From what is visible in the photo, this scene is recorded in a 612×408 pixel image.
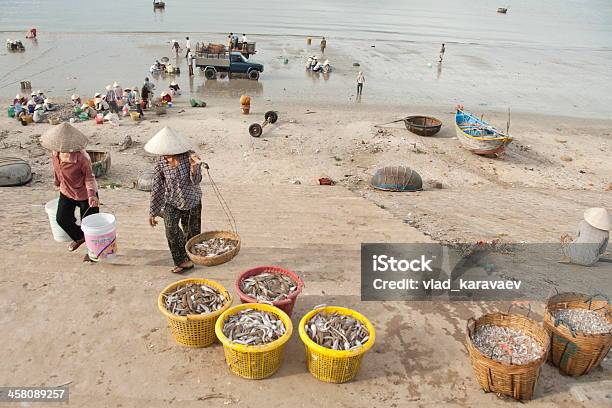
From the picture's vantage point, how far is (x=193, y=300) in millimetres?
4656

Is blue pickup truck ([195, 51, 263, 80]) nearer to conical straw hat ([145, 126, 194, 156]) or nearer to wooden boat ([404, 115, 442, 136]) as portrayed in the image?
wooden boat ([404, 115, 442, 136])

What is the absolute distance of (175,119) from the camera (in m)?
19.1

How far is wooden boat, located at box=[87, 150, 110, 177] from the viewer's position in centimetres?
1303

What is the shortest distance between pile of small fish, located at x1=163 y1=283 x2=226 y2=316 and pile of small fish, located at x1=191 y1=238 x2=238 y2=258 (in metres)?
0.66

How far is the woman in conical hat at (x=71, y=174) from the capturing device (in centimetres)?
548

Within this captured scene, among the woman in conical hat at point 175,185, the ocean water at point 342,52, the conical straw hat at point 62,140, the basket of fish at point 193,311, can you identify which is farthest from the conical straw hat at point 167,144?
the ocean water at point 342,52

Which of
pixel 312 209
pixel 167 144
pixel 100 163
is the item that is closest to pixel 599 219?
pixel 312 209

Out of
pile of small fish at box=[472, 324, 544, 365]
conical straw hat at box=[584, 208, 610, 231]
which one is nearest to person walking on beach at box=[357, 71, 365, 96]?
conical straw hat at box=[584, 208, 610, 231]

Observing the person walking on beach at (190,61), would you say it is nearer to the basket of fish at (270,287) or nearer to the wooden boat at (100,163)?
the wooden boat at (100,163)

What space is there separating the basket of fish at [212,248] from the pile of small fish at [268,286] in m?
0.51

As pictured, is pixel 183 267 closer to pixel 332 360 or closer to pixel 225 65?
pixel 332 360

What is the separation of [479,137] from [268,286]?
14.0 m

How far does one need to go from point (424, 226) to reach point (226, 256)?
436 cm

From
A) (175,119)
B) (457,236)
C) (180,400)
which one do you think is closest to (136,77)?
(175,119)
